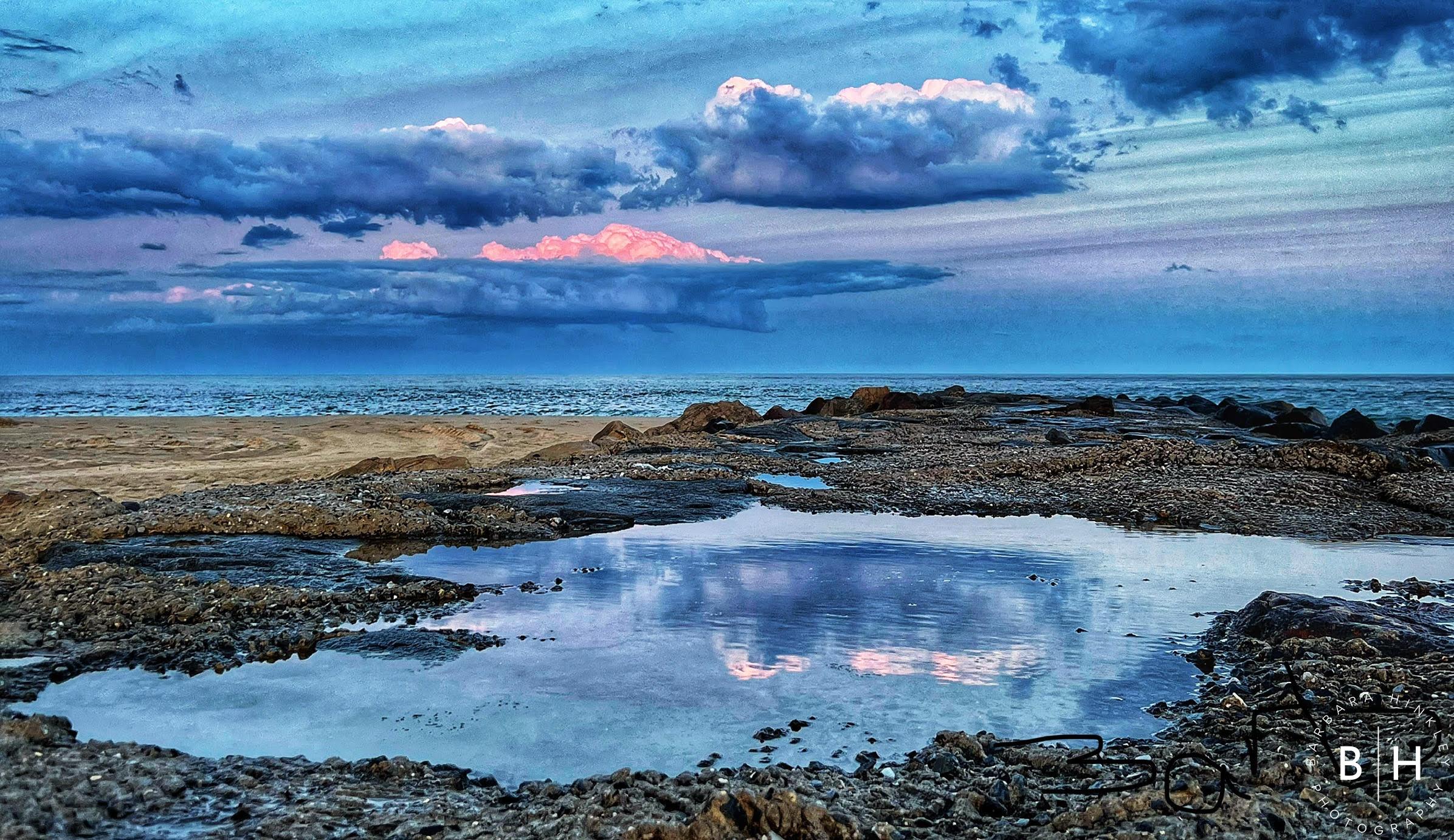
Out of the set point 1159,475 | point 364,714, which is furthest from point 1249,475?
point 364,714

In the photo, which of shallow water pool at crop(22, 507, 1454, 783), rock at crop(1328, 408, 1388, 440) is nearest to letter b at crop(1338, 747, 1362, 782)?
shallow water pool at crop(22, 507, 1454, 783)

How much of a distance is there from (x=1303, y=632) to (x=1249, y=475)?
9.88 meters

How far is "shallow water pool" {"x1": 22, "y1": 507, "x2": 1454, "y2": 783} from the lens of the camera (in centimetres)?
487

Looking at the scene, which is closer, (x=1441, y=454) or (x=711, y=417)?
(x=1441, y=454)

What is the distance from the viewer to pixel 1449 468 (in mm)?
15859

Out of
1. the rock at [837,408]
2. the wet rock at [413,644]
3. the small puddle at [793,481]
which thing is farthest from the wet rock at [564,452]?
the rock at [837,408]

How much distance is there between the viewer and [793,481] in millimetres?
16688

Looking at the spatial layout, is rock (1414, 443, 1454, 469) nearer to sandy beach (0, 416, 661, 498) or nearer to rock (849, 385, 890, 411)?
sandy beach (0, 416, 661, 498)

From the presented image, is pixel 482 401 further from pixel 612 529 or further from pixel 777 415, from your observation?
pixel 612 529

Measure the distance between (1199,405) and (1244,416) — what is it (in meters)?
7.08

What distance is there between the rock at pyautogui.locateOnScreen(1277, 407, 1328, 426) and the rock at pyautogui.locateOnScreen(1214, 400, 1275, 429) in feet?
1.27

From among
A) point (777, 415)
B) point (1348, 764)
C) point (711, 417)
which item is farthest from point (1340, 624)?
point (777, 415)

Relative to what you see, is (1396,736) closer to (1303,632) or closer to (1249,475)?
(1303,632)

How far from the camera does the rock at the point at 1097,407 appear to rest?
32.3 meters
